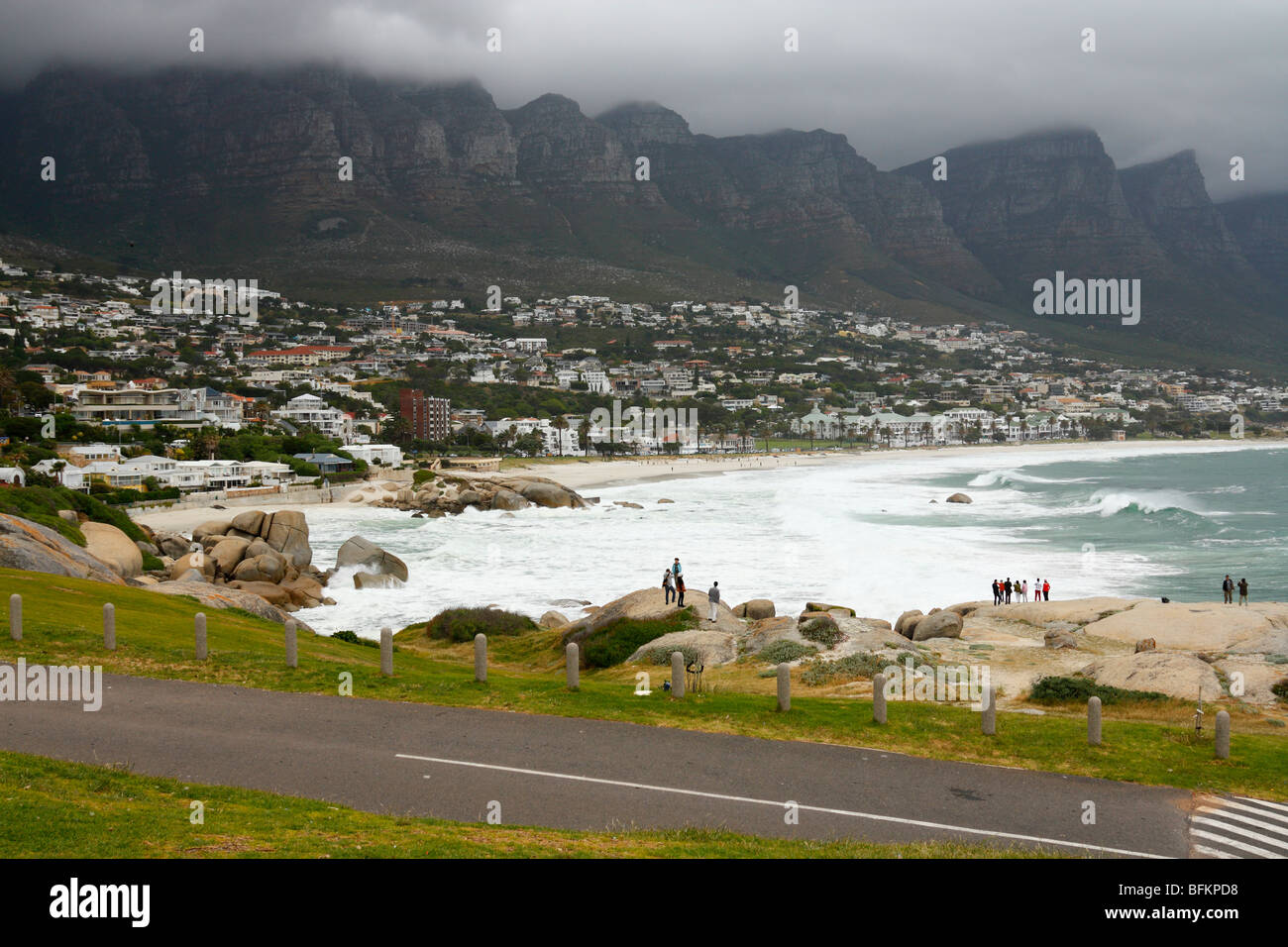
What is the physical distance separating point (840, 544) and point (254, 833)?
1595 inches

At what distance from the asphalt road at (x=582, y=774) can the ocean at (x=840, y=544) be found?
17250 mm

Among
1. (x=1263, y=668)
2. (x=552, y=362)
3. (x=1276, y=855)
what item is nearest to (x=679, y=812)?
(x=1276, y=855)

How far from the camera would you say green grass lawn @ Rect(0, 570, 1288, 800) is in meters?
11.9

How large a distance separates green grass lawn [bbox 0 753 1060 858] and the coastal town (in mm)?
58421

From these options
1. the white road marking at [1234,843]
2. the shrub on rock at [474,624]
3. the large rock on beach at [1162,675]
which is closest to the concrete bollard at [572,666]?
the white road marking at [1234,843]

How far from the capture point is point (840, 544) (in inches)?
1813

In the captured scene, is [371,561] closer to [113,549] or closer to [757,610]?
[113,549]

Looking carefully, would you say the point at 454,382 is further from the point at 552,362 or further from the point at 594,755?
the point at 594,755

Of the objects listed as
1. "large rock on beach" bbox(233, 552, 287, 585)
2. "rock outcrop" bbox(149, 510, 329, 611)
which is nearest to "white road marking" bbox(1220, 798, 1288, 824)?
"rock outcrop" bbox(149, 510, 329, 611)

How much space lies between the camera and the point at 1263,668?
17.4 meters

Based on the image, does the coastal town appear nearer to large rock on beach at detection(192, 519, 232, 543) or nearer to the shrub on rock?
large rock on beach at detection(192, 519, 232, 543)

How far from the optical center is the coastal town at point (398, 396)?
81438 mm

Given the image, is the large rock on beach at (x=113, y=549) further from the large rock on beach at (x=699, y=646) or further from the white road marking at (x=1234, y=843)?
the white road marking at (x=1234, y=843)

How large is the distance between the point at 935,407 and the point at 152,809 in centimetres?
17944
